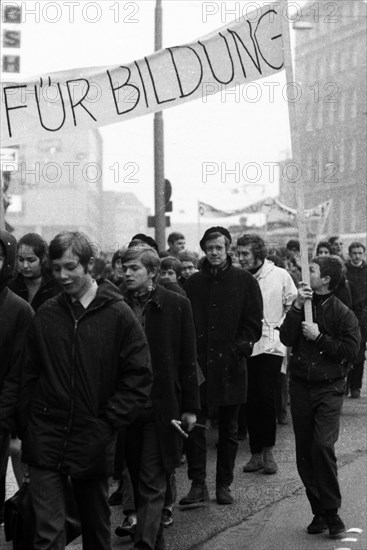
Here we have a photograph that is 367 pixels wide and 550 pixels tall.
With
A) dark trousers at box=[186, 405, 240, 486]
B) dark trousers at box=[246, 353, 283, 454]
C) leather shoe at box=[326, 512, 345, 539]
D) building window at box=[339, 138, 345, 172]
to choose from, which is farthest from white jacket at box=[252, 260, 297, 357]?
building window at box=[339, 138, 345, 172]

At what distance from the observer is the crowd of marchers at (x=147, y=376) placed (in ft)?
18.2

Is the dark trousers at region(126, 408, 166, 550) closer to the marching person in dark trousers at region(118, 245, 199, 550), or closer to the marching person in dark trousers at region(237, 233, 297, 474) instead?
the marching person in dark trousers at region(118, 245, 199, 550)

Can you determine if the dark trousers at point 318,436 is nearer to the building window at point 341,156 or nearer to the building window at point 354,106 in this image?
the building window at point 354,106

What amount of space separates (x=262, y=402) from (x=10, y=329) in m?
3.97

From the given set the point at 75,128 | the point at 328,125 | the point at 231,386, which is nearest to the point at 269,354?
the point at 231,386

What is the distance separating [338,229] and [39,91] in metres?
27.1

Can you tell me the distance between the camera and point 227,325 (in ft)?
28.0

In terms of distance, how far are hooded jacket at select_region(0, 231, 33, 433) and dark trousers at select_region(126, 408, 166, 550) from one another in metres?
1.06

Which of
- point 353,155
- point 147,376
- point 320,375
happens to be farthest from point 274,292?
point 353,155

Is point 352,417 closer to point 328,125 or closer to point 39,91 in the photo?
point 39,91

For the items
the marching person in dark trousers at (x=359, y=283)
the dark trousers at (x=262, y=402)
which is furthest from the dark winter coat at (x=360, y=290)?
the dark trousers at (x=262, y=402)

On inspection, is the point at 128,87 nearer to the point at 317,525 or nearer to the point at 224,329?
the point at 224,329

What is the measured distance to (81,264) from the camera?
18.7 ft

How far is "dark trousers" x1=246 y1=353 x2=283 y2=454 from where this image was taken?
9.48m
